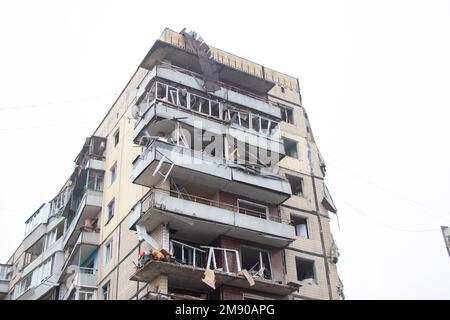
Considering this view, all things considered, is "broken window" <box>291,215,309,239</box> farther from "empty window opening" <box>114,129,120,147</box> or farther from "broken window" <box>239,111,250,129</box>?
"empty window opening" <box>114,129,120,147</box>

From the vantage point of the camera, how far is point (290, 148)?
45906 mm

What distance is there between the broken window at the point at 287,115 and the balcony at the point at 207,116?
8.87 ft

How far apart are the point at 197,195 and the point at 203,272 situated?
6684 millimetres

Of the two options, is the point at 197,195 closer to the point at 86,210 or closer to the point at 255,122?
the point at 255,122

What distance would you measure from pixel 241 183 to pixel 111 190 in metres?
12.0

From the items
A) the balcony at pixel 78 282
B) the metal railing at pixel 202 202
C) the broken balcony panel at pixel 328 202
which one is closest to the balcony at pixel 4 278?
the balcony at pixel 78 282

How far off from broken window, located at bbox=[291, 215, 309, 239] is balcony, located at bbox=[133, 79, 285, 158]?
15.3 feet

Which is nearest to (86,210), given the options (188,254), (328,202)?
(188,254)

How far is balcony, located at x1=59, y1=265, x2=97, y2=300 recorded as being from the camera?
40.1 metres

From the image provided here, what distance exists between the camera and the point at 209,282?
32.1 m

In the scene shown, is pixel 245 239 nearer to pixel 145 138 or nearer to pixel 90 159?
pixel 145 138
